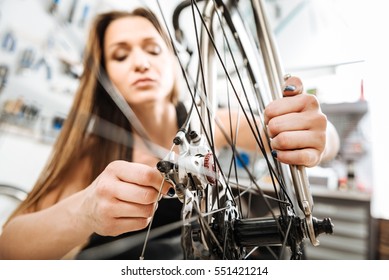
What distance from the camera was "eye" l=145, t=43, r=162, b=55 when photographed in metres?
0.71

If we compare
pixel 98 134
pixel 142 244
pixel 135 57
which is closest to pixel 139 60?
pixel 135 57

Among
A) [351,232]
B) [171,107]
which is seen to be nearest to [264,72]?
[171,107]

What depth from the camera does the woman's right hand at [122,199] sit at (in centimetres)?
52

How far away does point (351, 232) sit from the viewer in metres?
0.98

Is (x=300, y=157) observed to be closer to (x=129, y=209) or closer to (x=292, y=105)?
(x=292, y=105)

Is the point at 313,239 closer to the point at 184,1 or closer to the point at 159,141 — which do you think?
the point at 159,141

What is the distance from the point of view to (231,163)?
2.02 ft

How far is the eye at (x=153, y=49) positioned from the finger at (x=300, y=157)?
0.38 meters

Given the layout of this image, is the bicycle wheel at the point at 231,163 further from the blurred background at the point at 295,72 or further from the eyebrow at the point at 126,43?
the blurred background at the point at 295,72

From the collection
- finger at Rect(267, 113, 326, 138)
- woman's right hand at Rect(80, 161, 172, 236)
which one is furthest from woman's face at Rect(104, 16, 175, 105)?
finger at Rect(267, 113, 326, 138)

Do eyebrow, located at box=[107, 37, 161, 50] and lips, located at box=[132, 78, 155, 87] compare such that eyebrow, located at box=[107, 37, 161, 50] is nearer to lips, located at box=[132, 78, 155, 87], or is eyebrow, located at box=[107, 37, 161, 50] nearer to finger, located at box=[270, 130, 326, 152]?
lips, located at box=[132, 78, 155, 87]

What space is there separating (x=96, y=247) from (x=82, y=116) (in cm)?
31

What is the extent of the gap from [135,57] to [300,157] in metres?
0.43

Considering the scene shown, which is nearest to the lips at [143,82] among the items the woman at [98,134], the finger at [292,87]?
the woman at [98,134]
